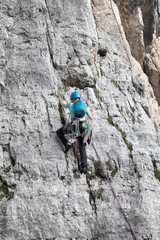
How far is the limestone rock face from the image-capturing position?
275 inches

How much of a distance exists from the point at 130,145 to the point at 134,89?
286cm

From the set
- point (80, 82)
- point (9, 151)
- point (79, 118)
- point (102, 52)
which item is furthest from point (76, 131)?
point (102, 52)

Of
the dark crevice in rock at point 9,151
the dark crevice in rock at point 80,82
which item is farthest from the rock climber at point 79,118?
the dark crevice in rock at point 80,82

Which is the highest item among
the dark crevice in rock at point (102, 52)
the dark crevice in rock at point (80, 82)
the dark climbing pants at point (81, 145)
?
the dark crevice in rock at point (102, 52)

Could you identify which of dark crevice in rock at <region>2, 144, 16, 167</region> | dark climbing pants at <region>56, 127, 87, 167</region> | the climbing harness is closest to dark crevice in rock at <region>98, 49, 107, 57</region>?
the climbing harness

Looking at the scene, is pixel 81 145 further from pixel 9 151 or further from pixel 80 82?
pixel 80 82

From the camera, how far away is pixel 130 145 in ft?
28.2

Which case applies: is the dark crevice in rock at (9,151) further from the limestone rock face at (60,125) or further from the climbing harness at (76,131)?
the climbing harness at (76,131)

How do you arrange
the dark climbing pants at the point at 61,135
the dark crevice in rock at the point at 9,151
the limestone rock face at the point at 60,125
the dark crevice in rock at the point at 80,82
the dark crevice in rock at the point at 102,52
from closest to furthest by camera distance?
1. the limestone rock face at the point at 60,125
2. the dark crevice in rock at the point at 9,151
3. the dark climbing pants at the point at 61,135
4. the dark crevice in rock at the point at 80,82
5. the dark crevice in rock at the point at 102,52

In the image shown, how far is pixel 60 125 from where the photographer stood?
332 inches

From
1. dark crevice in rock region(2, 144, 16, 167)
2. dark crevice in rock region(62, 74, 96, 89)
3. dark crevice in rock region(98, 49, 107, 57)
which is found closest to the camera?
dark crevice in rock region(2, 144, 16, 167)

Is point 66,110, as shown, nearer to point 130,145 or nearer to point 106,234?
point 130,145

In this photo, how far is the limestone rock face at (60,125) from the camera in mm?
6977

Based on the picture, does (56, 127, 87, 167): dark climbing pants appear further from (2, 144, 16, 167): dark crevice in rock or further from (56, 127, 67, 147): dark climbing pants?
(2, 144, 16, 167): dark crevice in rock
